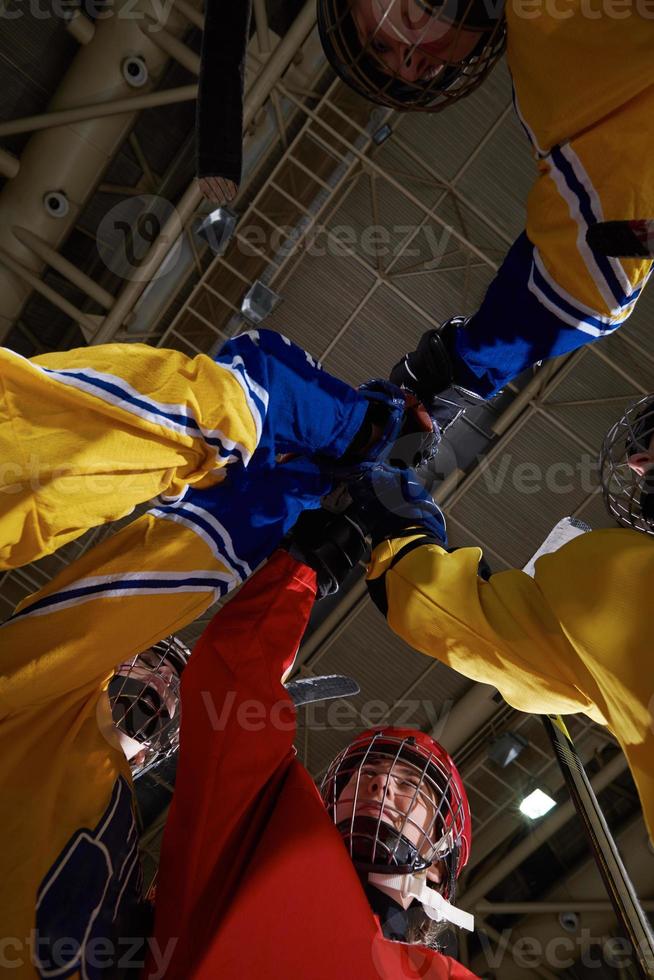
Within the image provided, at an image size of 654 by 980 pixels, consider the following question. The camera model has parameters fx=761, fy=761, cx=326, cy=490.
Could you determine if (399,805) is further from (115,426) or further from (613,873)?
(115,426)

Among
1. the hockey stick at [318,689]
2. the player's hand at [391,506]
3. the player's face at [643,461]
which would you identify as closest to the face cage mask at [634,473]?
the player's face at [643,461]

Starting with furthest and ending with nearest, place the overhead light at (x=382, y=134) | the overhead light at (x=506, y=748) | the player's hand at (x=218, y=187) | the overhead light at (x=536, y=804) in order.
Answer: the overhead light at (x=506, y=748) → the overhead light at (x=536, y=804) → the overhead light at (x=382, y=134) → the player's hand at (x=218, y=187)

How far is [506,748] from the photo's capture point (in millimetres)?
7520

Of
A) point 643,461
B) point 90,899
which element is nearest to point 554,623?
point 643,461

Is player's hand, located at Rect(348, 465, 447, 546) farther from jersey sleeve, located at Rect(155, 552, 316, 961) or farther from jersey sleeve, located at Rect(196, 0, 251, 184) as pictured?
jersey sleeve, located at Rect(196, 0, 251, 184)

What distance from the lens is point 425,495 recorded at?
2658mm

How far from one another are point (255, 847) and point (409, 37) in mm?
2185

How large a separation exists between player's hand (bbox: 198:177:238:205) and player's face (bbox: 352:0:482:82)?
1.74 ft

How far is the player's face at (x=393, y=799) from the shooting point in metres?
2.50

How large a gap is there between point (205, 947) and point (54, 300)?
640 cm

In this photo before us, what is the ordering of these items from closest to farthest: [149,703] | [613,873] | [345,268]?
[613,873]
[149,703]
[345,268]

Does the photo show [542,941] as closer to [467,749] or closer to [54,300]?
[467,749]

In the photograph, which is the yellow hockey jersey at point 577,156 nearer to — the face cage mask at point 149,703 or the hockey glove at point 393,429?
the hockey glove at point 393,429

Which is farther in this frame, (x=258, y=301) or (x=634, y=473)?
(x=258, y=301)
